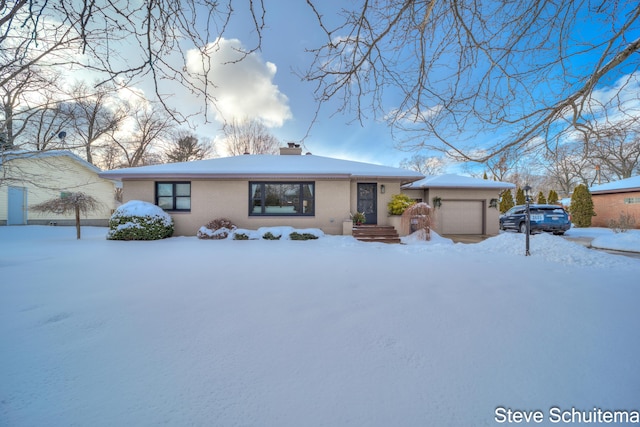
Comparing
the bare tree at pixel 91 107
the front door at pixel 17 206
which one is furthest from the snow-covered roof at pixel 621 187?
the front door at pixel 17 206

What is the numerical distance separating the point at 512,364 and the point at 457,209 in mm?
12612

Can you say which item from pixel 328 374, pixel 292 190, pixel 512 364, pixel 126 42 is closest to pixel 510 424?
pixel 512 364

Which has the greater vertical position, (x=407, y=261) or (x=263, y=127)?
(x=263, y=127)

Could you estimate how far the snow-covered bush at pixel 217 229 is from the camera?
31.3 ft

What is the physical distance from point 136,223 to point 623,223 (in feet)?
75.8

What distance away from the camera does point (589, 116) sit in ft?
10.7

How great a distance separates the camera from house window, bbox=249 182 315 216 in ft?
35.1

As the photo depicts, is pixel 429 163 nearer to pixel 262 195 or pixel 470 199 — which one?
pixel 470 199

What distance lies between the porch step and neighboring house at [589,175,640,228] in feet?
49.4

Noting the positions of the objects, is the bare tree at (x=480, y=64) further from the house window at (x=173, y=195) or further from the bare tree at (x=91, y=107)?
the house window at (x=173, y=195)

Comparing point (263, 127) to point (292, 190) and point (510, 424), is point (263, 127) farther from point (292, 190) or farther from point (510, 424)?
point (510, 424)

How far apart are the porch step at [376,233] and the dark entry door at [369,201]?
0.80 meters

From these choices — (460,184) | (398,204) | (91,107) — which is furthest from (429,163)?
(91,107)

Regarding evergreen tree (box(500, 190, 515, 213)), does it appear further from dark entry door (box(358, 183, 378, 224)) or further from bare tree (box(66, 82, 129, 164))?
bare tree (box(66, 82, 129, 164))
